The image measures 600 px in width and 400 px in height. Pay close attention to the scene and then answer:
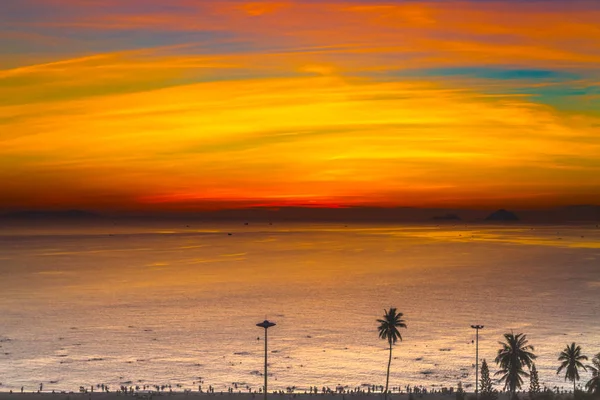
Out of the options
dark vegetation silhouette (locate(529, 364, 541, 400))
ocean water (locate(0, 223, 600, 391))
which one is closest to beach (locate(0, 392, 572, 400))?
dark vegetation silhouette (locate(529, 364, 541, 400))

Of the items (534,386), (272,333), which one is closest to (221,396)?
(534,386)

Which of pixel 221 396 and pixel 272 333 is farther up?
pixel 272 333

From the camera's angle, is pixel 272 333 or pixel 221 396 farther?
pixel 272 333

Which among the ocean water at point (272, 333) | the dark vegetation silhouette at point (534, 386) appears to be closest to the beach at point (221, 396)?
the dark vegetation silhouette at point (534, 386)

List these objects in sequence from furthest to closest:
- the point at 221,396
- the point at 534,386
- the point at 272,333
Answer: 1. the point at 272,333
2. the point at 221,396
3. the point at 534,386

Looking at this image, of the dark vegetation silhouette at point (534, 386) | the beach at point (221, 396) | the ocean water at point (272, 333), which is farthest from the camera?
the ocean water at point (272, 333)

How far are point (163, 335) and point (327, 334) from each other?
3064 cm

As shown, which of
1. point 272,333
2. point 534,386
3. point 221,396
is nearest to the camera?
point 534,386

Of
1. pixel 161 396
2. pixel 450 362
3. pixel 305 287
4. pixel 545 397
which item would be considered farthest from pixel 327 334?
pixel 305 287

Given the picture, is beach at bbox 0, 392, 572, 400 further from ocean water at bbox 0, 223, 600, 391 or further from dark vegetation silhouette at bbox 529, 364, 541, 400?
ocean water at bbox 0, 223, 600, 391

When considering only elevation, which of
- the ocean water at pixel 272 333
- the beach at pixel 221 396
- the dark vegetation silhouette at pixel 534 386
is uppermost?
the ocean water at pixel 272 333

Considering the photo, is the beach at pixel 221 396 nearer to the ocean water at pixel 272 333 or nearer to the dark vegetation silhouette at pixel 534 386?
the dark vegetation silhouette at pixel 534 386

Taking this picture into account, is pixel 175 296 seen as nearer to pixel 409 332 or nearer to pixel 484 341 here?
pixel 409 332

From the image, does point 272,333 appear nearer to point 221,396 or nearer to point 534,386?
point 221,396
